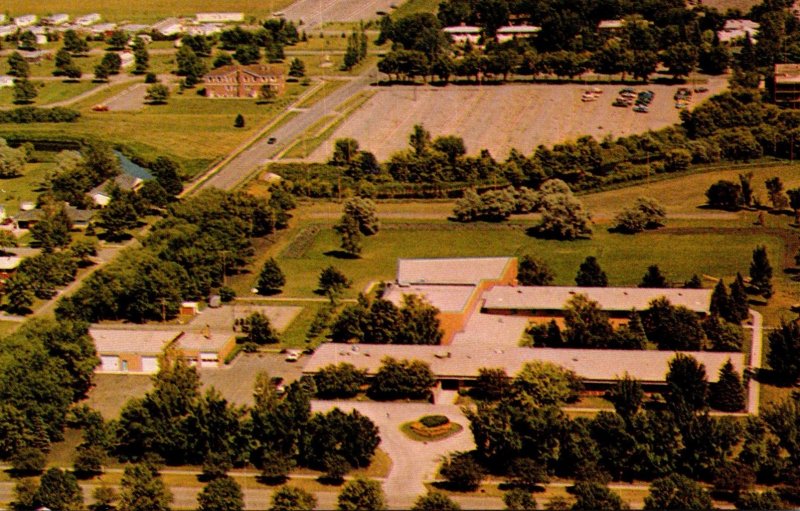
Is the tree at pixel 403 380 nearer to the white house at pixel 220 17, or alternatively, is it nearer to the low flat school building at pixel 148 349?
the low flat school building at pixel 148 349

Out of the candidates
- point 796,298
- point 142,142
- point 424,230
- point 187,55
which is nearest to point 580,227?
point 424,230

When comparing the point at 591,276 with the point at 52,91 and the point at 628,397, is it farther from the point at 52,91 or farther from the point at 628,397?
the point at 52,91

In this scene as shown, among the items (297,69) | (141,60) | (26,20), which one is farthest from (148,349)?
(26,20)

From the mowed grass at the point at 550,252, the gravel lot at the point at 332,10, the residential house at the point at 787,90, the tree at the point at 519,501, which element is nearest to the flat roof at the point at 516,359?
the mowed grass at the point at 550,252

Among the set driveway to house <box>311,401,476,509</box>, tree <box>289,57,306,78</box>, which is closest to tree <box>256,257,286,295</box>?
driveway to house <box>311,401,476,509</box>

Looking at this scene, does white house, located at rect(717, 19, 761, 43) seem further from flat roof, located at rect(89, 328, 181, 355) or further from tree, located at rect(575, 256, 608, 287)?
flat roof, located at rect(89, 328, 181, 355)

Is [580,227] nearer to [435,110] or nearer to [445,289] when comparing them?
[445,289]
